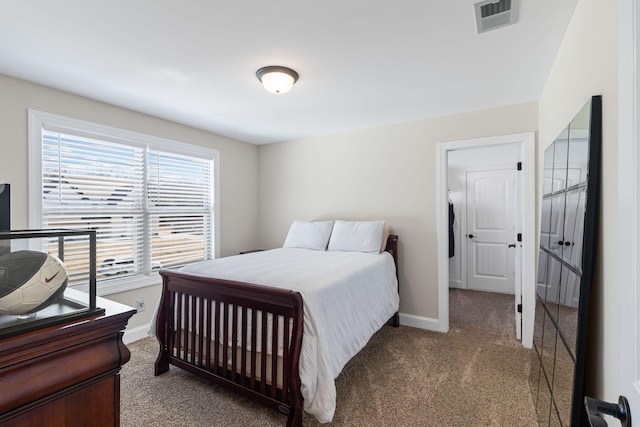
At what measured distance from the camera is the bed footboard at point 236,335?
1.80m

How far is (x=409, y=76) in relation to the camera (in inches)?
93.7

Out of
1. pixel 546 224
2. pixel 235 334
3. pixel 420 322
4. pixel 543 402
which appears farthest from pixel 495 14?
pixel 420 322

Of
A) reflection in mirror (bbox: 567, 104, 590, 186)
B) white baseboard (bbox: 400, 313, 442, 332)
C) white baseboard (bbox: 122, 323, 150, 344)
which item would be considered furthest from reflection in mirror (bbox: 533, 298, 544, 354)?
white baseboard (bbox: 122, 323, 150, 344)

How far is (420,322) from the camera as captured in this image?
3.39m

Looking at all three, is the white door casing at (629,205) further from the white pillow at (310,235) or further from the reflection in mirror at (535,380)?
the white pillow at (310,235)

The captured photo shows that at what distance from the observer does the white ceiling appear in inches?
63.7

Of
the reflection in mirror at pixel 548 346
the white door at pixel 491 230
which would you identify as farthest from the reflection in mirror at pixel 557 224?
the white door at pixel 491 230

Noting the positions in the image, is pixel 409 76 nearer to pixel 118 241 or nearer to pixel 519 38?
pixel 519 38

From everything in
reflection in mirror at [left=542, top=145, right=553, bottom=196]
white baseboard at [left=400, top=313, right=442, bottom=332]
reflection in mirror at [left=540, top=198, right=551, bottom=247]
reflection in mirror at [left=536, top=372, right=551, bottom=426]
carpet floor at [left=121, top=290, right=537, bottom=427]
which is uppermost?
reflection in mirror at [left=542, top=145, right=553, bottom=196]

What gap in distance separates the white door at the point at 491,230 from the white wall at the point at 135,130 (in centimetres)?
345

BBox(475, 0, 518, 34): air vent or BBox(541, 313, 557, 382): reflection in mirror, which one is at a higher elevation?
BBox(475, 0, 518, 34): air vent

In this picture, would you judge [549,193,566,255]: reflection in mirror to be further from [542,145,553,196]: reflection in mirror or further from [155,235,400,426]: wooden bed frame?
[155,235,400,426]: wooden bed frame

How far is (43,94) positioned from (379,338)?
11.8ft

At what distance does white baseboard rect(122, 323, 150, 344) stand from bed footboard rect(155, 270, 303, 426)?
85cm
